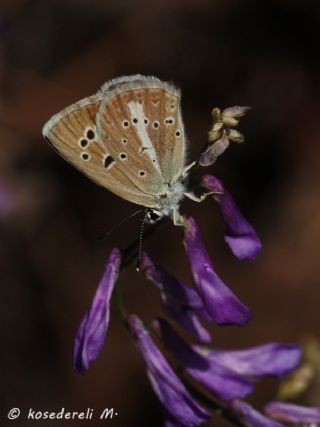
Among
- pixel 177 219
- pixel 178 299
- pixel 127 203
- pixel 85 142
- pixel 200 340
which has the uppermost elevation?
pixel 85 142

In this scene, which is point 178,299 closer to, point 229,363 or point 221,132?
point 229,363

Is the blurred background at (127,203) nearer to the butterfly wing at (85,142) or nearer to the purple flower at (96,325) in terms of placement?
the purple flower at (96,325)

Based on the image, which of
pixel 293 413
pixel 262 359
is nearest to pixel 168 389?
pixel 262 359

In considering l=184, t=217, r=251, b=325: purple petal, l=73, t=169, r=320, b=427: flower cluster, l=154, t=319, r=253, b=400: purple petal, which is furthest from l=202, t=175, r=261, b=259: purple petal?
l=154, t=319, r=253, b=400: purple petal

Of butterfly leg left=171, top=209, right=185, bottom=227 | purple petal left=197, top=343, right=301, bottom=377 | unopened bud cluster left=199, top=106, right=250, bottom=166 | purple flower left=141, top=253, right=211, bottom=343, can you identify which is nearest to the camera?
unopened bud cluster left=199, top=106, right=250, bottom=166

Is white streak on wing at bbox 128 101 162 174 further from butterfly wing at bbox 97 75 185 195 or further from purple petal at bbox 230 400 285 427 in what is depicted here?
purple petal at bbox 230 400 285 427

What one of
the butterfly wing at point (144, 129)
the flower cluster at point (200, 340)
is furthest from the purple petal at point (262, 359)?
the butterfly wing at point (144, 129)
